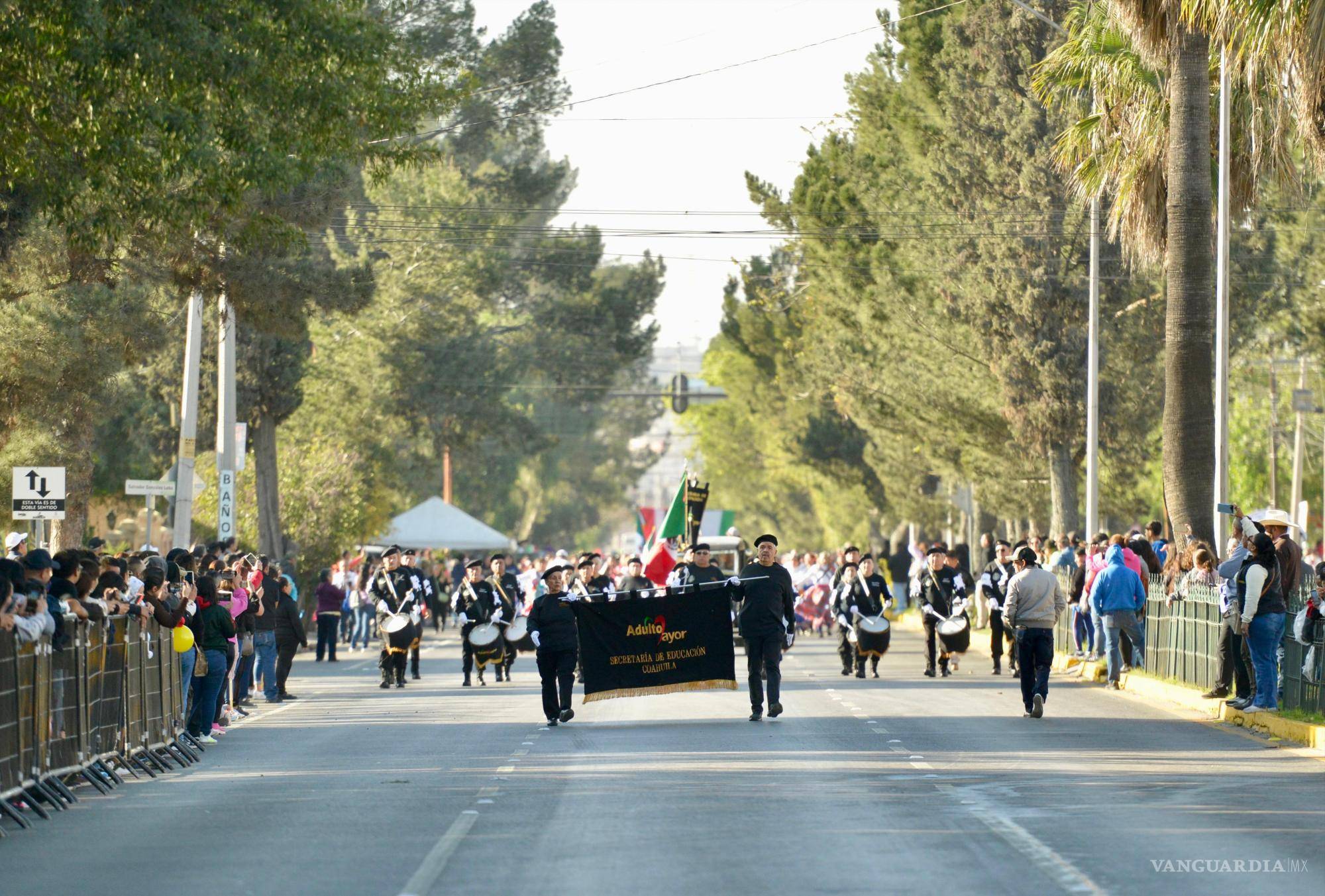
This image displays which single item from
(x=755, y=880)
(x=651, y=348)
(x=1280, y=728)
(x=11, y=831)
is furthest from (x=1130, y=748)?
(x=651, y=348)

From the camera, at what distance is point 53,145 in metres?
16.8

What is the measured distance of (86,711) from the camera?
14.5 meters

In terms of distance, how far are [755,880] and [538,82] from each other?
49.5 metres

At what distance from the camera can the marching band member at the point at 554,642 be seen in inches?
775

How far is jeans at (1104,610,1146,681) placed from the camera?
24734 millimetres

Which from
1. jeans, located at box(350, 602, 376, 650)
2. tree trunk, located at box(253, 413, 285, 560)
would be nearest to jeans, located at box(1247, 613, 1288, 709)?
jeans, located at box(350, 602, 376, 650)

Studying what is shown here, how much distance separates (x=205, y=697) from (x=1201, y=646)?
1107cm

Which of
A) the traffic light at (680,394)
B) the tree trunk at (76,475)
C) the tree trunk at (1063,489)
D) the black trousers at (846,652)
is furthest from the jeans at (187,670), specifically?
the traffic light at (680,394)

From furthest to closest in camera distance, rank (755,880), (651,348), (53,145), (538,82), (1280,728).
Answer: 1. (651,348)
2. (538,82)
3. (1280,728)
4. (53,145)
5. (755,880)

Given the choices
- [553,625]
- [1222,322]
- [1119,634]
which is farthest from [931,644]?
[553,625]

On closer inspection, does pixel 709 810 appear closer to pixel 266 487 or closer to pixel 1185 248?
pixel 1185 248

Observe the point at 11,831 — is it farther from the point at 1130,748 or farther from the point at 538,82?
the point at 538,82

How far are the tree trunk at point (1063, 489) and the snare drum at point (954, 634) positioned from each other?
12084 mm

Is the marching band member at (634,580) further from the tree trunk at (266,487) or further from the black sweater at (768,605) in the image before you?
the tree trunk at (266,487)
